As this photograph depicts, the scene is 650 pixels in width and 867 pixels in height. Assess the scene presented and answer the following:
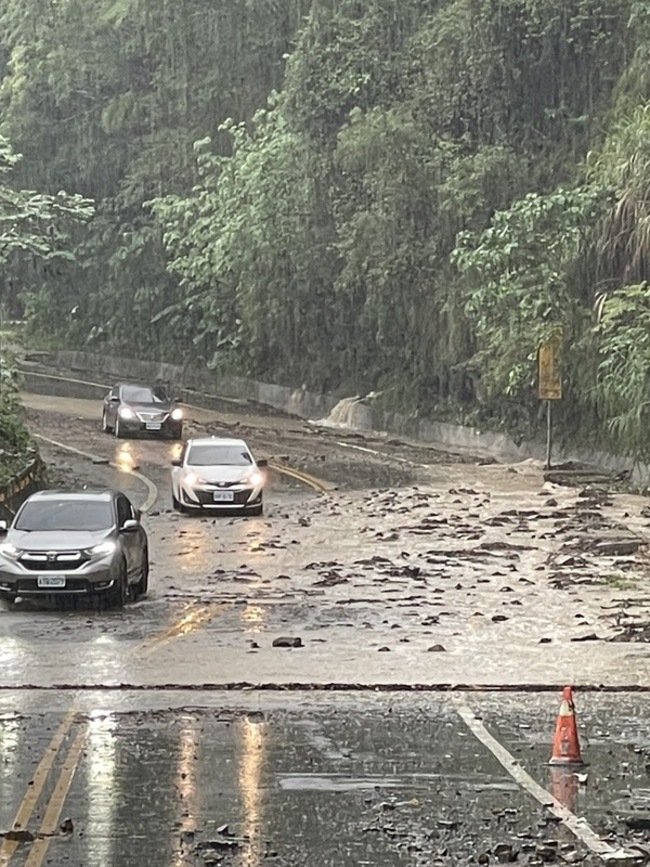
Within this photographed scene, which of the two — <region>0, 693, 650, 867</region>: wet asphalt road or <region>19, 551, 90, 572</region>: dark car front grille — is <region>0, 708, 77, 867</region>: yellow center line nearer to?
<region>0, 693, 650, 867</region>: wet asphalt road

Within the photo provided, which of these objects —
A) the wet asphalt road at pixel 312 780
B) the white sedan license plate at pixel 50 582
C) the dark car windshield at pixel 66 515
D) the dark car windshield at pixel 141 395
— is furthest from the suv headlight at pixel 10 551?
the dark car windshield at pixel 141 395

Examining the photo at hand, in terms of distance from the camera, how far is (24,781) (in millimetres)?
11398

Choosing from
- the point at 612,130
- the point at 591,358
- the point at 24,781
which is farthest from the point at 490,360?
the point at 24,781

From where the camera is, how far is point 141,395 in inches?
2045

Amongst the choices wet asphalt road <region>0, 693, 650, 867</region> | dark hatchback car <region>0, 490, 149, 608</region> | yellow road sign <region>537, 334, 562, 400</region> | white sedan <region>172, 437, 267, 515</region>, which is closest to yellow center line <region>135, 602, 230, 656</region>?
dark hatchback car <region>0, 490, 149, 608</region>

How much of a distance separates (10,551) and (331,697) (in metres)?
7.72

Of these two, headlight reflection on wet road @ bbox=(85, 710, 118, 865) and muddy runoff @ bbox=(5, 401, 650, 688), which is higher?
headlight reflection on wet road @ bbox=(85, 710, 118, 865)

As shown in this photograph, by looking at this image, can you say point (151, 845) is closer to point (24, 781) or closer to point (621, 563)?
point (24, 781)

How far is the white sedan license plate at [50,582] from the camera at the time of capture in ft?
71.8

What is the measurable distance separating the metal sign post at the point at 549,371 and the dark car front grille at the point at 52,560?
23193mm

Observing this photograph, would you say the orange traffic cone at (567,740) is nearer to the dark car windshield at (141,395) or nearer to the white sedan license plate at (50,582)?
the white sedan license plate at (50,582)

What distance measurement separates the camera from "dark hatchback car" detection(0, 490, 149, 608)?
72.0 ft

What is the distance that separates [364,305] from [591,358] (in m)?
15.1

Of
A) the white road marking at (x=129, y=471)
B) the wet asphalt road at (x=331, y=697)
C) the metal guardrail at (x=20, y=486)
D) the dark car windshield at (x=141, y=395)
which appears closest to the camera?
the wet asphalt road at (x=331, y=697)
